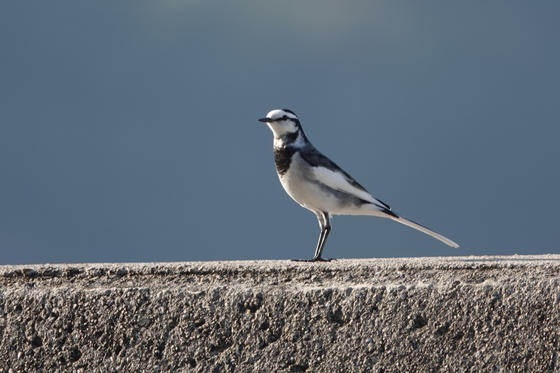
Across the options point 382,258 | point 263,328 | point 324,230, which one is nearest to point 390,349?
point 263,328

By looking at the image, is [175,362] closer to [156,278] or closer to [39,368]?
[156,278]

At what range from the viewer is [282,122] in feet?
16.8

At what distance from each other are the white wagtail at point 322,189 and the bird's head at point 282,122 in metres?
0.15

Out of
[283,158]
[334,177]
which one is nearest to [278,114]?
[283,158]

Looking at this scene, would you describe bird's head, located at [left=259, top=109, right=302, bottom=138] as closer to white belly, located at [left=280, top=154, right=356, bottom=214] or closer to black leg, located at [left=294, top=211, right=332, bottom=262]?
white belly, located at [left=280, top=154, right=356, bottom=214]

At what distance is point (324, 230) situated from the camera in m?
4.66

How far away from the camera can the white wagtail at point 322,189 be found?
15.1ft

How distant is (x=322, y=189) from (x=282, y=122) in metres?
0.71

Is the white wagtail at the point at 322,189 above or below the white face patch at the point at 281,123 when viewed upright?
below

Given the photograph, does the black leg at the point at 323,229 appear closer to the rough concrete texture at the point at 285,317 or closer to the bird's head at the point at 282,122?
the bird's head at the point at 282,122

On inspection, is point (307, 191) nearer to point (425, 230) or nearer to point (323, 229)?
point (323, 229)

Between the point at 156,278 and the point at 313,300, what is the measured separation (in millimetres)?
508

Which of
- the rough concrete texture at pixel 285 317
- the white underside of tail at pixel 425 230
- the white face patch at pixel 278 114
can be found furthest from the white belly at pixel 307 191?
the rough concrete texture at pixel 285 317

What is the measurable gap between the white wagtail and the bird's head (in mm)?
150
